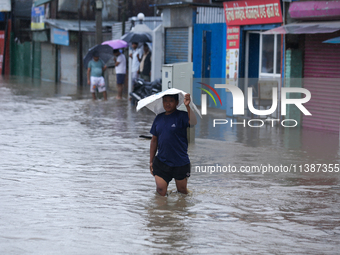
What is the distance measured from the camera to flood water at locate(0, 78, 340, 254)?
5.36 meters

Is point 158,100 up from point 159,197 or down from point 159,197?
up

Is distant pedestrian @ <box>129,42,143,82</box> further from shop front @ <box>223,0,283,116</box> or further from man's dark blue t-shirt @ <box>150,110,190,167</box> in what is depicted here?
man's dark blue t-shirt @ <box>150,110,190,167</box>

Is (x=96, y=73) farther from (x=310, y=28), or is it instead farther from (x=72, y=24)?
(x=72, y=24)

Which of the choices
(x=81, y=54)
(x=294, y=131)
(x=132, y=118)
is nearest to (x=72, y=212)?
(x=294, y=131)

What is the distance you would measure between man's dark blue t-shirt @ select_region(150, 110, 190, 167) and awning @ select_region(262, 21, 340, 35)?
644 cm

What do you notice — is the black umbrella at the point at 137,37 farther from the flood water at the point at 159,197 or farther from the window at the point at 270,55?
the flood water at the point at 159,197

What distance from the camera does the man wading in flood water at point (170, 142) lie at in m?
6.69

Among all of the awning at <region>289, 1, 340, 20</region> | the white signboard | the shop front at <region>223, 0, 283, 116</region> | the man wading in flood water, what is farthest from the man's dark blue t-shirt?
the white signboard

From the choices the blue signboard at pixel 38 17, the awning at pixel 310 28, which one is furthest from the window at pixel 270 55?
the blue signboard at pixel 38 17

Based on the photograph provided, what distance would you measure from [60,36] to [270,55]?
Answer: 684 inches

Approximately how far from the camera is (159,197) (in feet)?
23.1

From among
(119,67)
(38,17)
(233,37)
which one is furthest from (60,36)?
(233,37)

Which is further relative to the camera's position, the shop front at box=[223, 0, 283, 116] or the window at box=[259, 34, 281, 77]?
the window at box=[259, 34, 281, 77]

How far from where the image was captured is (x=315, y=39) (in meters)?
13.8
